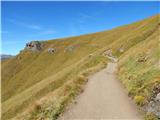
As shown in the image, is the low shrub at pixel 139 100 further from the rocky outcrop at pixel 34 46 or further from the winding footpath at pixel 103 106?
the rocky outcrop at pixel 34 46

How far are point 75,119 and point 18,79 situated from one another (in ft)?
398

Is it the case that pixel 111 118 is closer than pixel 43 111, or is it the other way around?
pixel 111 118

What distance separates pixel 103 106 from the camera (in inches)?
801

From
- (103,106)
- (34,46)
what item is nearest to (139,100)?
(103,106)

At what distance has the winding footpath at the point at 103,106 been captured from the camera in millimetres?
18250

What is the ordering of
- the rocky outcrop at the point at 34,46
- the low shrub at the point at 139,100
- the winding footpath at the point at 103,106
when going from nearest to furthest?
the winding footpath at the point at 103,106 → the low shrub at the point at 139,100 → the rocky outcrop at the point at 34,46

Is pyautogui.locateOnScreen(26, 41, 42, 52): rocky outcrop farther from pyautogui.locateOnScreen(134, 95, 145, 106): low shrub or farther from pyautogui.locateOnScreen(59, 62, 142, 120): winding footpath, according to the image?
pyautogui.locateOnScreen(134, 95, 145, 106): low shrub

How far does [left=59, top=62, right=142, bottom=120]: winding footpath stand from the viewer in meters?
18.2

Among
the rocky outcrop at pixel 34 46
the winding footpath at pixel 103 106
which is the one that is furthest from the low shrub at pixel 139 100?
the rocky outcrop at pixel 34 46

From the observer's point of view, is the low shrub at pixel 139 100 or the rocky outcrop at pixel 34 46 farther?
the rocky outcrop at pixel 34 46

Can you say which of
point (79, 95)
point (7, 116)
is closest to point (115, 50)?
point (7, 116)

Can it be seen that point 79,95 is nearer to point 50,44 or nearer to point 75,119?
point 75,119

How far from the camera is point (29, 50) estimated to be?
170 metres

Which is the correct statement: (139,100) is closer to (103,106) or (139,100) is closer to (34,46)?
(103,106)
